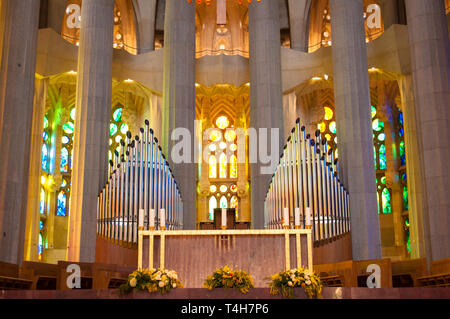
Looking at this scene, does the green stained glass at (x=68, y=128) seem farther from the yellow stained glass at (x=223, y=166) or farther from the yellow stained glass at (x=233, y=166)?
the yellow stained glass at (x=233, y=166)

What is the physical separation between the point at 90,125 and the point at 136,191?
11.0 feet

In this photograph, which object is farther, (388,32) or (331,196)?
(388,32)

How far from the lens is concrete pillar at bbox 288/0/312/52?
2928 cm

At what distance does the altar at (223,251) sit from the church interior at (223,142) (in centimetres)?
3

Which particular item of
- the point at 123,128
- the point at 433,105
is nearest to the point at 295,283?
the point at 433,105

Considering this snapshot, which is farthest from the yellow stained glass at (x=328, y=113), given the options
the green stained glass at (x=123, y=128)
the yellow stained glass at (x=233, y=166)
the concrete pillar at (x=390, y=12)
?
the green stained glass at (x=123, y=128)

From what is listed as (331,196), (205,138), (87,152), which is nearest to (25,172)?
(87,152)

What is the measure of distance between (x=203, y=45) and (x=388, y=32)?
11.2 meters

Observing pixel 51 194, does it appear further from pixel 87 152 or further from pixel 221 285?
pixel 221 285

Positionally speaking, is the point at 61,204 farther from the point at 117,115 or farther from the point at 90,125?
the point at 90,125

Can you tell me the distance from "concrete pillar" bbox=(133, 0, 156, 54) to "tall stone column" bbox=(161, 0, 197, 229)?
553 cm

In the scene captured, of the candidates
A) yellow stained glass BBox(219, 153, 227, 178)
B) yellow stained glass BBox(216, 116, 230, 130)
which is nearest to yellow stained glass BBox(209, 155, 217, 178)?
yellow stained glass BBox(219, 153, 227, 178)
